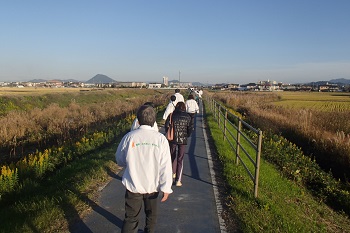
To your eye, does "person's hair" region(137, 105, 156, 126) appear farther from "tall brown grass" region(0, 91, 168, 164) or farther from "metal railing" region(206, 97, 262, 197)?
"tall brown grass" region(0, 91, 168, 164)

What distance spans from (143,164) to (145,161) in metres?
0.04

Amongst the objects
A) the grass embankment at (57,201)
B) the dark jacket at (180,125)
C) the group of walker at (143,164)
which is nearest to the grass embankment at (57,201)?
the grass embankment at (57,201)

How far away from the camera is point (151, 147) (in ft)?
10.1

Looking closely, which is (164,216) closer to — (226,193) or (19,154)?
(226,193)

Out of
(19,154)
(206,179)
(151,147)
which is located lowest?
(19,154)

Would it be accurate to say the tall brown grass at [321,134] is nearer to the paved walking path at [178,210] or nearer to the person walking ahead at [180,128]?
the paved walking path at [178,210]

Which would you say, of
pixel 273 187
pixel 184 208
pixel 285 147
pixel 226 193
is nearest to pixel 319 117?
pixel 285 147

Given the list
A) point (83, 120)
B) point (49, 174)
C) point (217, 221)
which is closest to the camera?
point (217, 221)

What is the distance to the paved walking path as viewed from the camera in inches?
165

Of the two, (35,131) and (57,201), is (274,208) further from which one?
(35,131)

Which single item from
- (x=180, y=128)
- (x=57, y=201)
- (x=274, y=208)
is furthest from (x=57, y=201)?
(x=274, y=208)

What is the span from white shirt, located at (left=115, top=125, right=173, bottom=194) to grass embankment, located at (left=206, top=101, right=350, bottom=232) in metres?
1.77

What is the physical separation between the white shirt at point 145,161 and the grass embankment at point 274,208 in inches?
69.5

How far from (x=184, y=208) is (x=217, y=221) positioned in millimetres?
683
